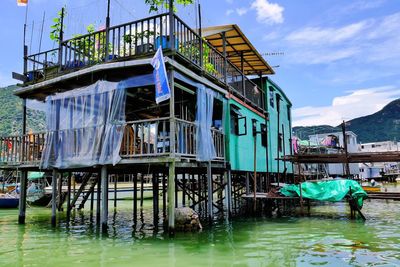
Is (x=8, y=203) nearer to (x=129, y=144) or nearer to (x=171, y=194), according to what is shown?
(x=129, y=144)

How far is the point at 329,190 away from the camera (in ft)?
45.0

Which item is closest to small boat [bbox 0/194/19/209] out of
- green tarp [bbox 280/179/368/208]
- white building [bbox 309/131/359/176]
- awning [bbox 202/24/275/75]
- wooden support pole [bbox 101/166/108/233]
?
wooden support pole [bbox 101/166/108/233]

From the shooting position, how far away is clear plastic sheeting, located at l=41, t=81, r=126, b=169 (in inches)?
418

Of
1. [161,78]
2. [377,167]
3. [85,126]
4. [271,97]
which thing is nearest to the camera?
[161,78]

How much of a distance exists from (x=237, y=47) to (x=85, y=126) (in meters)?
7.89

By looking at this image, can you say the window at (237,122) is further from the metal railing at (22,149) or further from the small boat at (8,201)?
the small boat at (8,201)

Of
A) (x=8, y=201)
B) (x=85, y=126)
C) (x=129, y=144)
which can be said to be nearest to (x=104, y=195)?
(x=129, y=144)

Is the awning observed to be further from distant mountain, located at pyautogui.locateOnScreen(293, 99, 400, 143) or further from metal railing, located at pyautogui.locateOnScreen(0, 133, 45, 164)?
distant mountain, located at pyautogui.locateOnScreen(293, 99, 400, 143)

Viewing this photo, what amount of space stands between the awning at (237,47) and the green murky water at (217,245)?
7615 mm

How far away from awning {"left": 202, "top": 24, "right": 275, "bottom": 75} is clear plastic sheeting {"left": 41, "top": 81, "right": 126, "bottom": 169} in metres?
4.97

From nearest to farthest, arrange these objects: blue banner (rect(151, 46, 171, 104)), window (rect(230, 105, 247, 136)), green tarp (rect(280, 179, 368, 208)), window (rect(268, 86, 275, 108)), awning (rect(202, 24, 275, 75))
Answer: blue banner (rect(151, 46, 171, 104))
green tarp (rect(280, 179, 368, 208))
awning (rect(202, 24, 275, 75))
window (rect(230, 105, 247, 136))
window (rect(268, 86, 275, 108))

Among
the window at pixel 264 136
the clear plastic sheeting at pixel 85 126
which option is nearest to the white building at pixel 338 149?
the window at pixel 264 136

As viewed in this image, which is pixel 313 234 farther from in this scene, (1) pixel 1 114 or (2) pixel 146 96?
(1) pixel 1 114

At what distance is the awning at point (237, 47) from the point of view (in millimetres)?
13734
